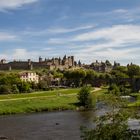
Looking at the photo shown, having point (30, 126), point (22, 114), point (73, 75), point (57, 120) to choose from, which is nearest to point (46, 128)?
point (30, 126)

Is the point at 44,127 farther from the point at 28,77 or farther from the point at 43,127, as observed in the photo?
the point at 28,77

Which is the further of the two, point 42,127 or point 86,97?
point 86,97

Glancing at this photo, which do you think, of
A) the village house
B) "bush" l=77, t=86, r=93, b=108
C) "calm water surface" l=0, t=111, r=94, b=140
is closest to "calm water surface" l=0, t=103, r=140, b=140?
"calm water surface" l=0, t=111, r=94, b=140

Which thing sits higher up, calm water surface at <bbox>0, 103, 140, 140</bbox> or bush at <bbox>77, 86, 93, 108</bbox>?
bush at <bbox>77, 86, 93, 108</bbox>

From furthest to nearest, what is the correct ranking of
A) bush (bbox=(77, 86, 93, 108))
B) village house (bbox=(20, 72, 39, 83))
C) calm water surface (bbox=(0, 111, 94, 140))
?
village house (bbox=(20, 72, 39, 83)) < bush (bbox=(77, 86, 93, 108)) < calm water surface (bbox=(0, 111, 94, 140))

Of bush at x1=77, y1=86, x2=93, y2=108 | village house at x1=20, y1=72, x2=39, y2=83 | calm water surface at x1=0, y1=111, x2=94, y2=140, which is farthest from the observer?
village house at x1=20, y1=72, x2=39, y2=83

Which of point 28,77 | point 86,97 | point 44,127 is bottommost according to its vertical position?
point 44,127

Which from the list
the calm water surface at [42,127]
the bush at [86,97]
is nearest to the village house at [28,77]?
the bush at [86,97]

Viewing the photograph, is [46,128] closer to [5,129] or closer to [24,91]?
[5,129]

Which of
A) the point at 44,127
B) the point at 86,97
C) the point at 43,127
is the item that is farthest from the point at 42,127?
the point at 86,97

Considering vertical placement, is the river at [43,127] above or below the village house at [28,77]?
below

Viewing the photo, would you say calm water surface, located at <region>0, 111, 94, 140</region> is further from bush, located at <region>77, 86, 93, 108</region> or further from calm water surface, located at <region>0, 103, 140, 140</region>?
bush, located at <region>77, 86, 93, 108</region>

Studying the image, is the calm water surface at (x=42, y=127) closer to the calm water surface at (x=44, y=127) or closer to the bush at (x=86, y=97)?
the calm water surface at (x=44, y=127)

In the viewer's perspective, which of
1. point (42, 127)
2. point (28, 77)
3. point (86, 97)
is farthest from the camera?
point (28, 77)
